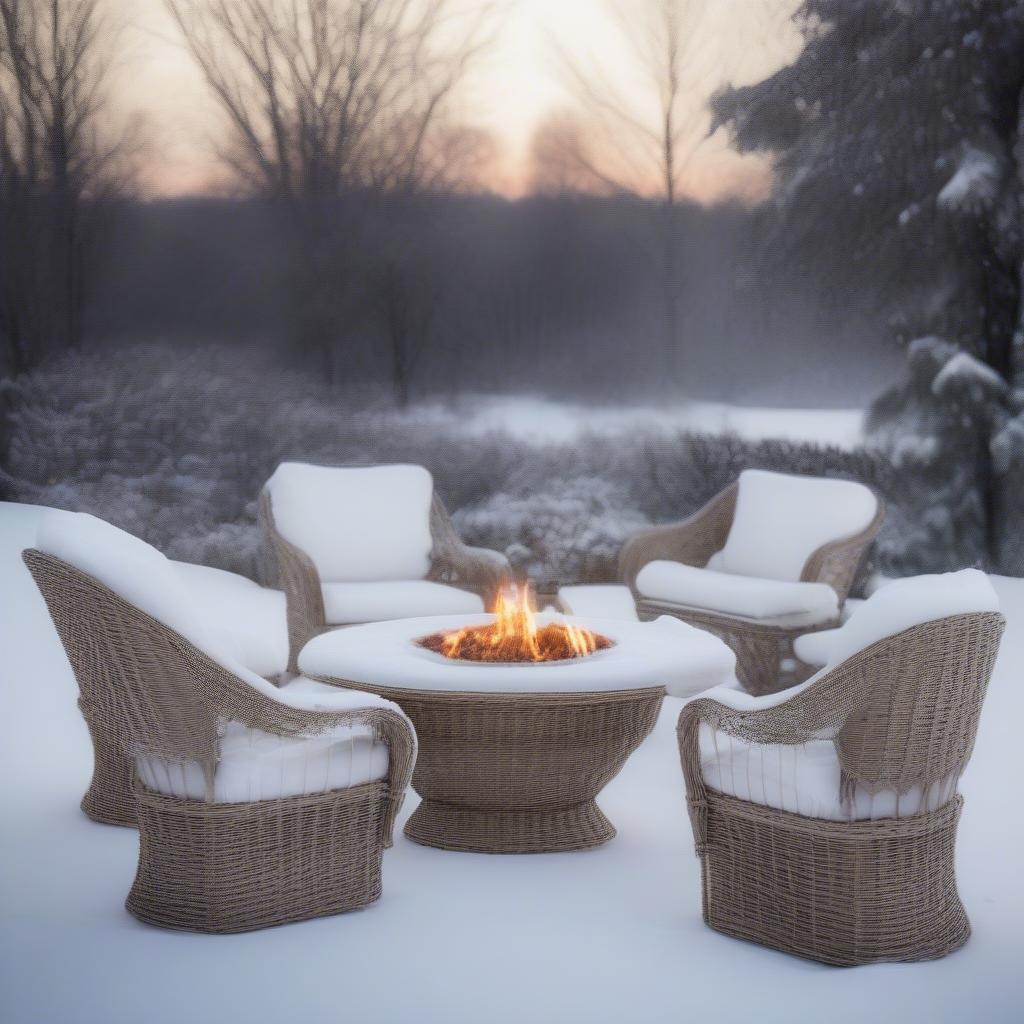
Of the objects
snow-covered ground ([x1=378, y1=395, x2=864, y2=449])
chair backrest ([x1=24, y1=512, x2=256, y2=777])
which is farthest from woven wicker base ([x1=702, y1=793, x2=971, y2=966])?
snow-covered ground ([x1=378, y1=395, x2=864, y2=449])

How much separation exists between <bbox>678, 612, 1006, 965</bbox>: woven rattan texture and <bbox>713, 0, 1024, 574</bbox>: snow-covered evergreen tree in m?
6.04

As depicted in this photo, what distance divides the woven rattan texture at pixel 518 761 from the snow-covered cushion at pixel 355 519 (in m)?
2.15

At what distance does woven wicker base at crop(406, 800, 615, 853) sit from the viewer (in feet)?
12.2

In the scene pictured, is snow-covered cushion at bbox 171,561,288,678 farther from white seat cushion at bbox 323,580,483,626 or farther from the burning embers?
the burning embers

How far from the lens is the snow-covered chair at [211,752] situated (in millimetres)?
2896

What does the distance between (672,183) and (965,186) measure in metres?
1.88

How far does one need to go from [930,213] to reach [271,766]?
6.92 metres

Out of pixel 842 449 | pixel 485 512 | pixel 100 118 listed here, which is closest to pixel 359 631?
pixel 485 512

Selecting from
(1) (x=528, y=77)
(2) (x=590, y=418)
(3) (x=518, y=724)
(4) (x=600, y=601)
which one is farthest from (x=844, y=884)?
(1) (x=528, y=77)

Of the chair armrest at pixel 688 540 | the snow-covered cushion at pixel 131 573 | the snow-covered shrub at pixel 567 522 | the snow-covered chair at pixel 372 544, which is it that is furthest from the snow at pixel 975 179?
the snow-covered cushion at pixel 131 573

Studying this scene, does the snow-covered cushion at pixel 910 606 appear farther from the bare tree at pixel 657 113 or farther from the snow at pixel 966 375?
the bare tree at pixel 657 113

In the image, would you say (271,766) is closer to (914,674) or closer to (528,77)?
(914,674)

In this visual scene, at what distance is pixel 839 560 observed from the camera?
5.69 metres

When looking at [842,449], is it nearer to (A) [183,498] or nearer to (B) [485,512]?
(B) [485,512]
